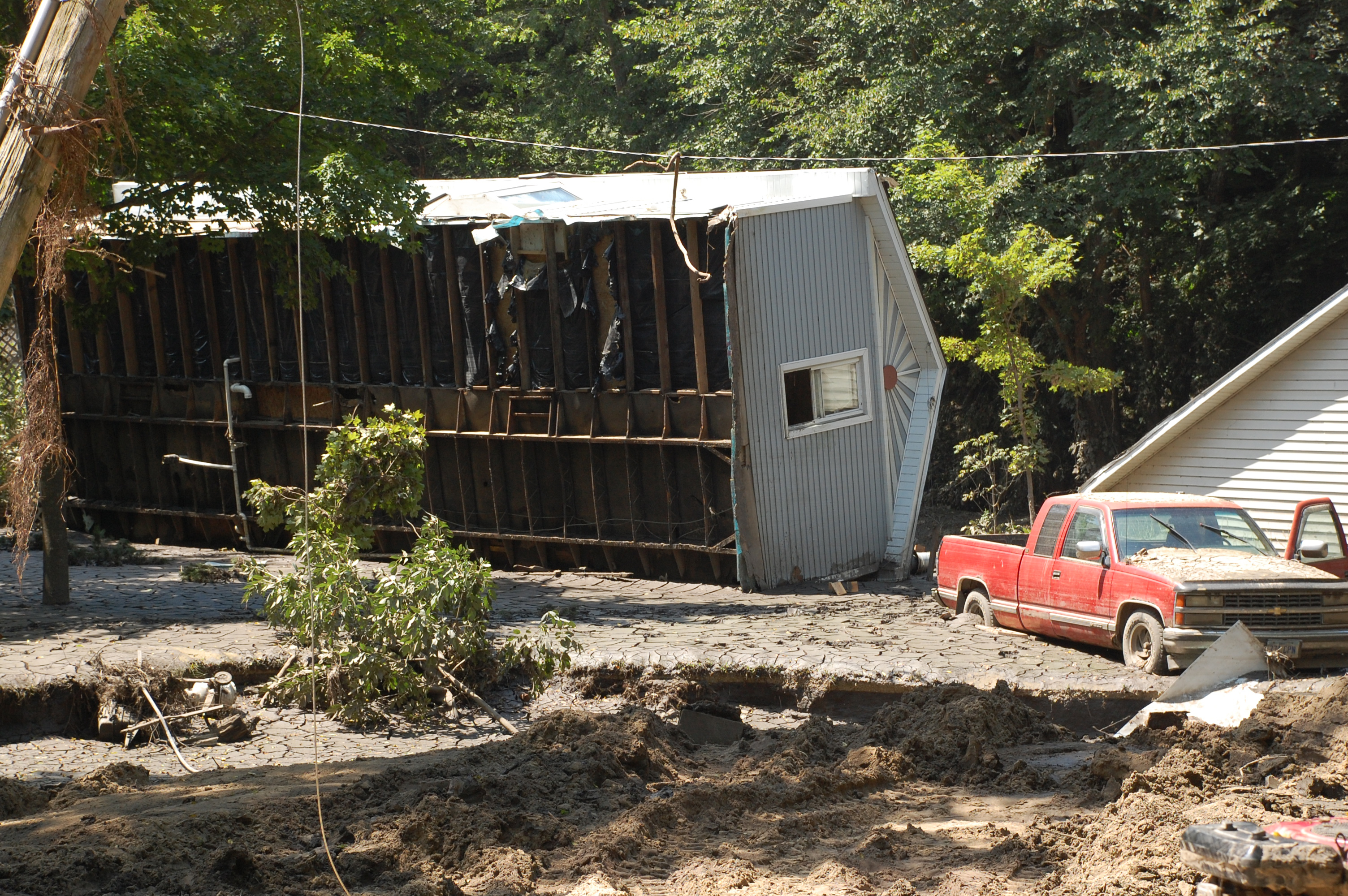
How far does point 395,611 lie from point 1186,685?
6.42 m

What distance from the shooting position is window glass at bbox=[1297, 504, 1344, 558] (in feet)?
40.6

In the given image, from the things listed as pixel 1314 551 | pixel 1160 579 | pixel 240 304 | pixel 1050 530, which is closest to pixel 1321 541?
pixel 1314 551

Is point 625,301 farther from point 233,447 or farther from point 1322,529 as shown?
point 1322,529

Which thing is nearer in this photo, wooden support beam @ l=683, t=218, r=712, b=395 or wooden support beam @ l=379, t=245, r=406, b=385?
wooden support beam @ l=683, t=218, r=712, b=395

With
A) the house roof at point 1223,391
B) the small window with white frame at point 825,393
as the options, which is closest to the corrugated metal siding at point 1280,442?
the house roof at point 1223,391

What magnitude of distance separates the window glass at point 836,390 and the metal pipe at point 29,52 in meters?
10.9

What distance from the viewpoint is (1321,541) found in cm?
1193

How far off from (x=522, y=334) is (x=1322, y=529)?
977 centimetres

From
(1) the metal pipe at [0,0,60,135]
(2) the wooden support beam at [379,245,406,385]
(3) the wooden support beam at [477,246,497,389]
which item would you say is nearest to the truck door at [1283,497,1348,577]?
(3) the wooden support beam at [477,246,497,389]

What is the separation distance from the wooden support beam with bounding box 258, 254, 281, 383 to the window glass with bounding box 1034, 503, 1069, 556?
11300 mm

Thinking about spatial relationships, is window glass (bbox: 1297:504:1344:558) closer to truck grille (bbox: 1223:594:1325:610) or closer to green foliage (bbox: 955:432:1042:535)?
truck grille (bbox: 1223:594:1325:610)

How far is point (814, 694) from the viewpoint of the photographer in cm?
1059

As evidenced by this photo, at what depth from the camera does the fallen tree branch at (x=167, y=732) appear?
888 cm

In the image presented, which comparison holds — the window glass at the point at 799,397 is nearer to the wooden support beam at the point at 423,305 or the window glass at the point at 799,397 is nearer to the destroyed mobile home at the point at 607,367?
the destroyed mobile home at the point at 607,367
